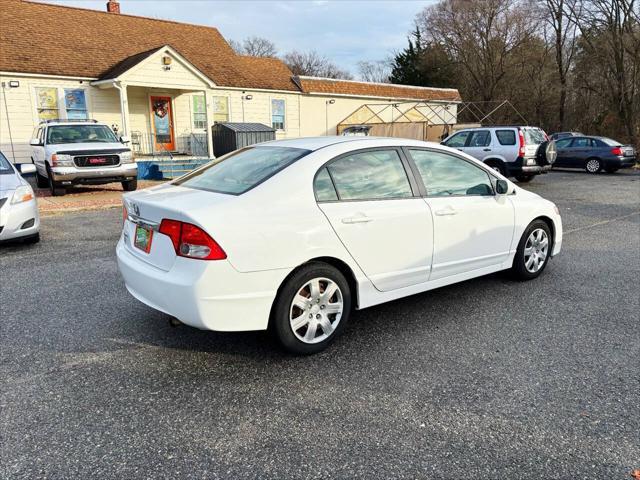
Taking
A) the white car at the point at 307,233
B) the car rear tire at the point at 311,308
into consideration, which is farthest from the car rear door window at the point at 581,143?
the car rear tire at the point at 311,308

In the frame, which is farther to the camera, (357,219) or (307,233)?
(357,219)

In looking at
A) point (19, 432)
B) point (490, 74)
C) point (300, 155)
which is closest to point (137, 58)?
point (300, 155)

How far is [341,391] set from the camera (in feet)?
10.1

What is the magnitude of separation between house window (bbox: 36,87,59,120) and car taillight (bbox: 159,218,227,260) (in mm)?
17142

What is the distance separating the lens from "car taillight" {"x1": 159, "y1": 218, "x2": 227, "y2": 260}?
303 cm

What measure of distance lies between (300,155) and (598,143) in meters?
19.1

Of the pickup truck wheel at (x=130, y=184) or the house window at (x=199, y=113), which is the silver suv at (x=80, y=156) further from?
the house window at (x=199, y=113)

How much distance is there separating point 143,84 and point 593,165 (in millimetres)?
17488

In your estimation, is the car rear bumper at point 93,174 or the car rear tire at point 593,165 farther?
the car rear tire at point 593,165

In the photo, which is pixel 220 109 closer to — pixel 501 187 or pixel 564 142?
pixel 564 142

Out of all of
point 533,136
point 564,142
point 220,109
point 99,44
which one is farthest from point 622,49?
point 99,44

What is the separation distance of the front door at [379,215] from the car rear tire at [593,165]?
18167 millimetres

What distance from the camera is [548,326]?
4.05 metres

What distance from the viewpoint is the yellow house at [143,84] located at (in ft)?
55.6
